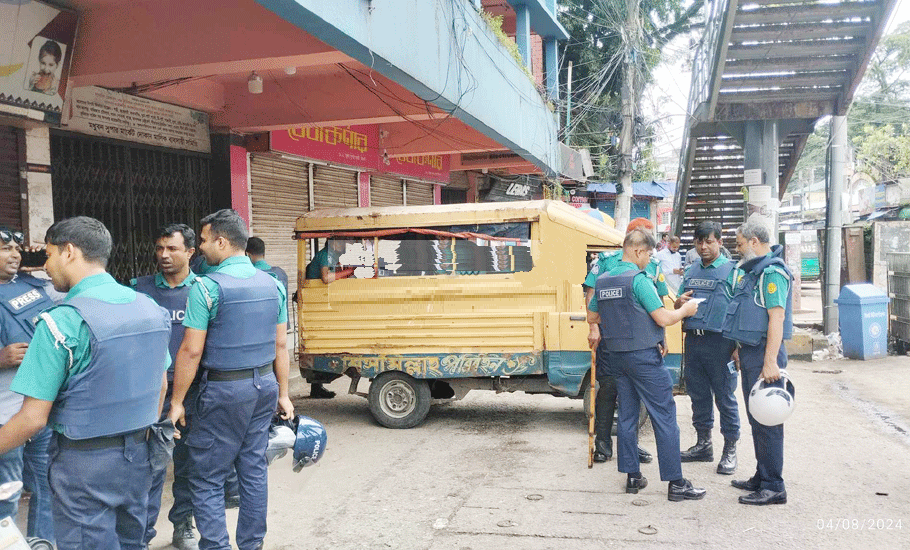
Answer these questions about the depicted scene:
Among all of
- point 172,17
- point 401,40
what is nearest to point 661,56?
point 401,40

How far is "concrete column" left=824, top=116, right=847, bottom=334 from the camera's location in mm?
11695

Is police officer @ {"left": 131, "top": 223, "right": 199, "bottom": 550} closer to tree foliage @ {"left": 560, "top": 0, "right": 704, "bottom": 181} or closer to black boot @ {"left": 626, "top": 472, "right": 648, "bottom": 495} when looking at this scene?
black boot @ {"left": 626, "top": 472, "right": 648, "bottom": 495}

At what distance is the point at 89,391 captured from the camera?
2639 millimetres

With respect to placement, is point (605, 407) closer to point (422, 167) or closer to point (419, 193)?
point (422, 167)

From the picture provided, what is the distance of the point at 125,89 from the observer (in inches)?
295

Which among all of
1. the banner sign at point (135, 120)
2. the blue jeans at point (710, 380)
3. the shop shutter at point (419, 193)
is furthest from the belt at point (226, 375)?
the shop shutter at point (419, 193)

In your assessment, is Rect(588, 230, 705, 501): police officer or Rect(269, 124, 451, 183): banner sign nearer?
Rect(588, 230, 705, 501): police officer

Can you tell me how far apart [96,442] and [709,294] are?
4309mm

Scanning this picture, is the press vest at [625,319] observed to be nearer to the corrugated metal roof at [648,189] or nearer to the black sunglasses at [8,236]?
the black sunglasses at [8,236]

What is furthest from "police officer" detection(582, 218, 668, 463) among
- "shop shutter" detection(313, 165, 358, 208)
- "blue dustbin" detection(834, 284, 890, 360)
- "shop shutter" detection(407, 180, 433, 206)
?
"shop shutter" detection(407, 180, 433, 206)

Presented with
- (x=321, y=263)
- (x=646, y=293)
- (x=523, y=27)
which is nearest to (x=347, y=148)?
(x=321, y=263)

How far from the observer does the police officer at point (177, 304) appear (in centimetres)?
406
